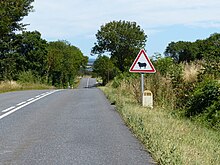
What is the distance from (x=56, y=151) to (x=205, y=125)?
712 cm

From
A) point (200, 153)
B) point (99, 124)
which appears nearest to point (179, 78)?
point (99, 124)

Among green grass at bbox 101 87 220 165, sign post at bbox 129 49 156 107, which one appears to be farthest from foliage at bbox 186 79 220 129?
green grass at bbox 101 87 220 165

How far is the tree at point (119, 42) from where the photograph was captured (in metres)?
90.6

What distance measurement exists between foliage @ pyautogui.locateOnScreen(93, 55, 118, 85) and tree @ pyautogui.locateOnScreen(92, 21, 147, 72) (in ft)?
4.80

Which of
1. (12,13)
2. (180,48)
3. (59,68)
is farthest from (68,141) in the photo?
(180,48)

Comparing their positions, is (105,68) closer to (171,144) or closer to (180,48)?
(180,48)

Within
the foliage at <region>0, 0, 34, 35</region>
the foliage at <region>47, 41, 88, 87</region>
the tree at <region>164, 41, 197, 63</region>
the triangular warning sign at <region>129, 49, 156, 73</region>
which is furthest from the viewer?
the tree at <region>164, 41, 197, 63</region>

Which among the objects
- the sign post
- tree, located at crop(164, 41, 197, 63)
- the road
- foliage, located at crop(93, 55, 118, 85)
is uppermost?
tree, located at crop(164, 41, 197, 63)

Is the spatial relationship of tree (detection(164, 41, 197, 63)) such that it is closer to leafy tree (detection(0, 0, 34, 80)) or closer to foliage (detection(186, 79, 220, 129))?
leafy tree (detection(0, 0, 34, 80))

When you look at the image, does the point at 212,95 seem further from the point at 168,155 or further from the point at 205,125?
the point at 168,155

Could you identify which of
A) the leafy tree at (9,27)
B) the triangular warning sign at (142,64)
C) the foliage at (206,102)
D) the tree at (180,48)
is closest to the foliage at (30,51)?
the leafy tree at (9,27)

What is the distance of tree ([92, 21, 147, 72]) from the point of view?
297ft

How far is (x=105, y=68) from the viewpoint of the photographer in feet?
311

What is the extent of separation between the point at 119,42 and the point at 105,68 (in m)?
7.16
